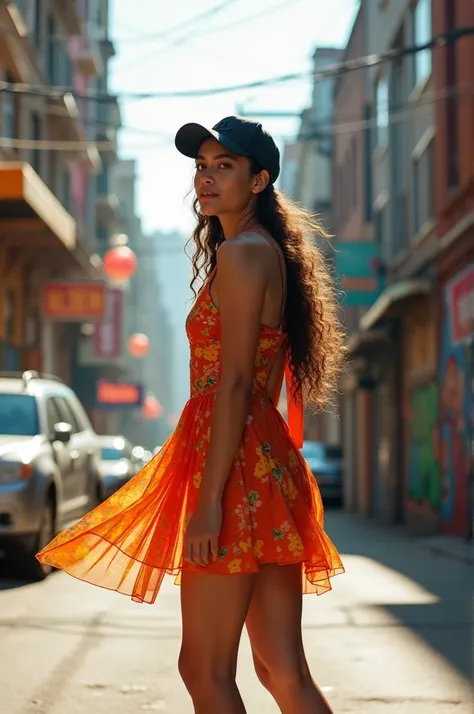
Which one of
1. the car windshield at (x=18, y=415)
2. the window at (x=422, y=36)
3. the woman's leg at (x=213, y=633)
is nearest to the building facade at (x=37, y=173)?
the car windshield at (x=18, y=415)

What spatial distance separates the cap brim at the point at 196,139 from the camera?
11.6 ft

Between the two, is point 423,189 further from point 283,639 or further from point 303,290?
point 283,639

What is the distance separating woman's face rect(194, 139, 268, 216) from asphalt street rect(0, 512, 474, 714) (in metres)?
2.59

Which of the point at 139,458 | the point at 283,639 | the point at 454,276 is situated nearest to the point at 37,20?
the point at 139,458

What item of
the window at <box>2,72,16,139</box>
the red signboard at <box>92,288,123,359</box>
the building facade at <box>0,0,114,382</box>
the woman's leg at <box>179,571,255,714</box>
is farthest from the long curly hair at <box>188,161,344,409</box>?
the red signboard at <box>92,288,123,359</box>

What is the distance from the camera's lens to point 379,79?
29531 mm

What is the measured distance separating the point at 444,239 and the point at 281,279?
1626 centimetres

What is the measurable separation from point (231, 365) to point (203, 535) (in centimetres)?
44

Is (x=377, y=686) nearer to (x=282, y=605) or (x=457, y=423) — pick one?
(x=282, y=605)

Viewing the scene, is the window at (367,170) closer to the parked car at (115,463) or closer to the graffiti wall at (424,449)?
Result: the graffiti wall at (424,449)

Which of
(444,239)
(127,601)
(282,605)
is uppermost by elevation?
(444,239)

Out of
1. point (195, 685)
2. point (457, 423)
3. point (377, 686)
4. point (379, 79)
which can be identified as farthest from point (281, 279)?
point (379, 79)

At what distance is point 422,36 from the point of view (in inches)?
904

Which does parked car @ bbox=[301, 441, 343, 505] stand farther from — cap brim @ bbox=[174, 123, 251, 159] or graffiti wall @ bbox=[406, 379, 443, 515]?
cap brim @ bbox=[174, 123, 251, 159]
